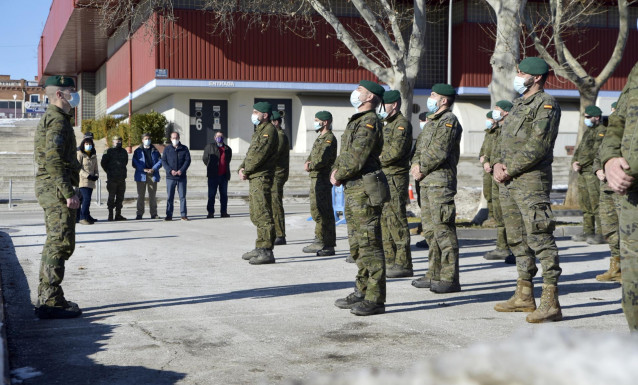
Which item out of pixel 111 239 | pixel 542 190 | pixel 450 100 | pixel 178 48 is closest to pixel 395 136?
pixel 450 100

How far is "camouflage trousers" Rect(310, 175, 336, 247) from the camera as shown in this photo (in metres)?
11.3

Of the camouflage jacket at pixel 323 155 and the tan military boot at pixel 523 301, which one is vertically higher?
the camouflage jacket at pixel 323 155

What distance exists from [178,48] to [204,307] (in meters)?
26.2

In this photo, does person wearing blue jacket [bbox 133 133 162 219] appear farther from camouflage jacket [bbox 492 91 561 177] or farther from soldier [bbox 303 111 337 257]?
camouflage jacket [bbox 492 91 561 177]

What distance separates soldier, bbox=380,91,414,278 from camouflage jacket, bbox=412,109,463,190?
3.26 ft

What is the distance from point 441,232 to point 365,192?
1.33m

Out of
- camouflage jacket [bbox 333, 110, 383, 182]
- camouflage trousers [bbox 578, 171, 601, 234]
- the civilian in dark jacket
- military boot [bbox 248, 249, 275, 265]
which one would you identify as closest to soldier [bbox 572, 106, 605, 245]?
camouflage trousers [bbox 578, 171, 601, 234]

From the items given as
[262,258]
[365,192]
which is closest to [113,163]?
[262,258]

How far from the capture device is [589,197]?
12062 mm

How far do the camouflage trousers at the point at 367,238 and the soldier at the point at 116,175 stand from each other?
40.3 ft

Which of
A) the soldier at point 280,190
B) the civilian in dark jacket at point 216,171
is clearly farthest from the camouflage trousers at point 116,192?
the soldier at point 280,190

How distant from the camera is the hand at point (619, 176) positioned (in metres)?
3.51

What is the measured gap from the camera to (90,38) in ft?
136

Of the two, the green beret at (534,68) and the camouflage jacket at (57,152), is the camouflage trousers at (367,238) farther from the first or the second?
the camouflage jacket at (57,152)
